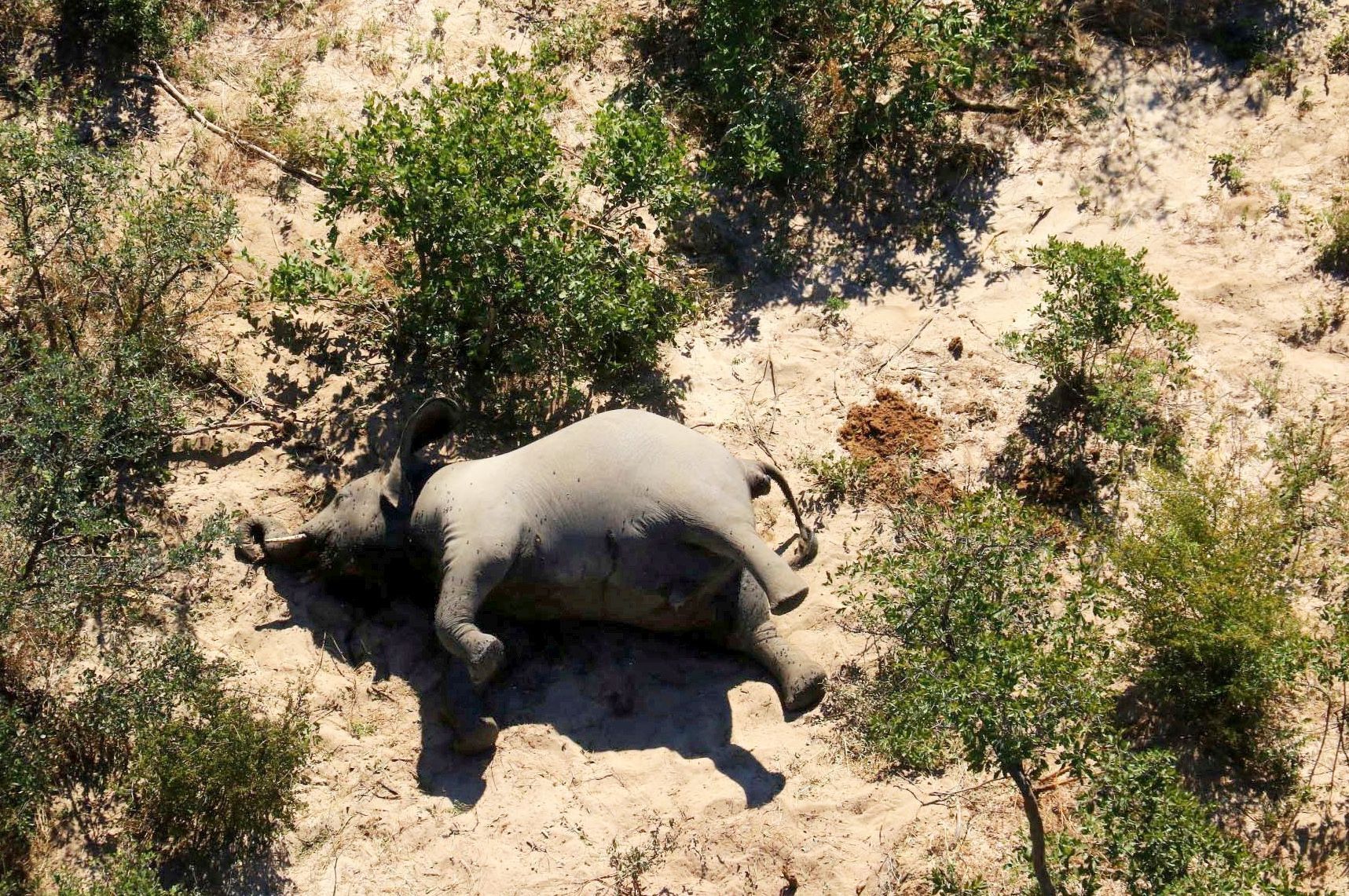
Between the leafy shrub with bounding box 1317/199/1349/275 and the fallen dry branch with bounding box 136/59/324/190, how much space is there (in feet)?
23.5

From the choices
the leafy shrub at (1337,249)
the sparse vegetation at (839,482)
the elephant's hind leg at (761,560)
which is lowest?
the sparse vegetation at (839,482)

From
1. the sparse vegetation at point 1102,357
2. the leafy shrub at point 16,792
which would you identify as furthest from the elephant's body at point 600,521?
the sparse vegetation at point 1102,357

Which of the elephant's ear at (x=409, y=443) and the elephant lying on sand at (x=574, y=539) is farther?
the elephant's ear at (x=409, y=443)

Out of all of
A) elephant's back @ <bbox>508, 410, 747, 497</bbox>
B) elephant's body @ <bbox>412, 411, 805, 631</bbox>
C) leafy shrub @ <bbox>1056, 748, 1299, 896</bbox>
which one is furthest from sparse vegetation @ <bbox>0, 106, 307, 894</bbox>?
leafy shrub @ <bbox>1056, 748, 1299, 896</bbox>

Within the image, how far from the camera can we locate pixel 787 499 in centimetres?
750

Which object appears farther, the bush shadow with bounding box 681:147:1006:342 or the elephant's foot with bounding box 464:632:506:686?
the bush shadow with bounding box 681:147:1006:342

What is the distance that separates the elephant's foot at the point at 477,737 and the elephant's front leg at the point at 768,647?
144cm

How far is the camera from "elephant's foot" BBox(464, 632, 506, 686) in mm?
6680

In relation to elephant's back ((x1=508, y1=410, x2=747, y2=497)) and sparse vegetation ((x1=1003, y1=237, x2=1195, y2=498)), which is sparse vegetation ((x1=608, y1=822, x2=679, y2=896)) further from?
sparse vegetation ((x1=1003, y1=237, x2=1195, y2=498))

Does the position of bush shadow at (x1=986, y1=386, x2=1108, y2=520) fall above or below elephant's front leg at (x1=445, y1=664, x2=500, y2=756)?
above

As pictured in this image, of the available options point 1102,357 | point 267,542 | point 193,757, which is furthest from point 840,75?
point 193,757

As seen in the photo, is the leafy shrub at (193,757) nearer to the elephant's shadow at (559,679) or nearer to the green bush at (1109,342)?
the elephant's shadow at (559,679)

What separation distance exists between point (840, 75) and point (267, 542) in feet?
17.3

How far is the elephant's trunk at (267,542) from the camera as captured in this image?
728cm
